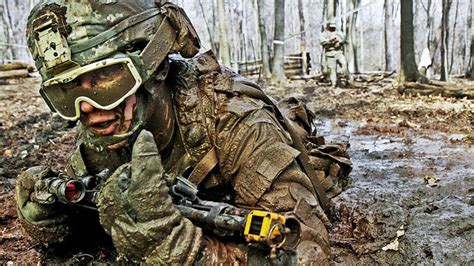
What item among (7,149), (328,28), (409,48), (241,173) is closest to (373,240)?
(241,173)

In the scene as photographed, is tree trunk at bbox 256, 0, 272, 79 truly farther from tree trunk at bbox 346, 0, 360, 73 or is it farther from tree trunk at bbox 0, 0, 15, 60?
tree trunk at bbox 0, 0, 15, 60

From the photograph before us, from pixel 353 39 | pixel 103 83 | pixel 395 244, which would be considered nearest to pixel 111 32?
pixel 103 83

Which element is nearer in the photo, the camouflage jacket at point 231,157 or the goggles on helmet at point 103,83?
the camouflage jacket at point 231,157

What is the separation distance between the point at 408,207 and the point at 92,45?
2.20 metres

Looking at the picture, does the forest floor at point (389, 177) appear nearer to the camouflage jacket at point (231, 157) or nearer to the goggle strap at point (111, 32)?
the camouflage jacket at point (231, 157)

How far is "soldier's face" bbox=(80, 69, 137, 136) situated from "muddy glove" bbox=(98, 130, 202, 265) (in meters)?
0.49

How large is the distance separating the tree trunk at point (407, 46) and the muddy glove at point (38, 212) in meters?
10.7

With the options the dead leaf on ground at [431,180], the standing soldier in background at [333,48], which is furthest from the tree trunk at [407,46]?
the dead leaf on ground at [431,180]

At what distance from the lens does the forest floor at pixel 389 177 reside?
8.18 ft

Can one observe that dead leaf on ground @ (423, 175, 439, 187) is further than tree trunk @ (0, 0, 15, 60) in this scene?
No

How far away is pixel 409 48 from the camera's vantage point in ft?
38.2

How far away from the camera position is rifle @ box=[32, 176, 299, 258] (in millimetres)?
1540

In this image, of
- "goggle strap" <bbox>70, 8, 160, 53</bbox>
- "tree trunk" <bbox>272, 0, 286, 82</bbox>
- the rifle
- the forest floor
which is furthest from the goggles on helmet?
"tree trunk" <bbox>272, 0, 286, 82</bbox>

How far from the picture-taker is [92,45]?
2.05 m
